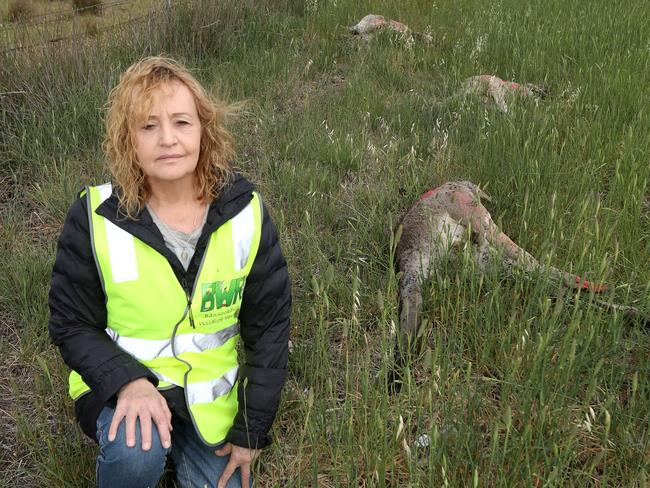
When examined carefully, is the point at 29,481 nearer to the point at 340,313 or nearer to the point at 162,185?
the point at 162,185

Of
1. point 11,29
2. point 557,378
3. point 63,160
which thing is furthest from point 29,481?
point 11,29

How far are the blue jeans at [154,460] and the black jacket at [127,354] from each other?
0.33ft

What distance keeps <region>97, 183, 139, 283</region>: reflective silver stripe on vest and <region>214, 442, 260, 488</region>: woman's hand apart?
0.62 m

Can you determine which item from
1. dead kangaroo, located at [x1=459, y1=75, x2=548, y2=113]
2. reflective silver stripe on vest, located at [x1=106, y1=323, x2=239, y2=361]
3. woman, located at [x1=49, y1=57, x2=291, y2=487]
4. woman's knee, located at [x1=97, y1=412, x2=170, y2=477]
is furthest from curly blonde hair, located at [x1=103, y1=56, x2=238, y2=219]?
dead kangaroo, located at [x1=459, y1=75, x2=548, y2=113]

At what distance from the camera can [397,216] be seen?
3334 millimetres

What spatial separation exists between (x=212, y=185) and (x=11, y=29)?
13.1 feet

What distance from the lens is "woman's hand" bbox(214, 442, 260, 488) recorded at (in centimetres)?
192

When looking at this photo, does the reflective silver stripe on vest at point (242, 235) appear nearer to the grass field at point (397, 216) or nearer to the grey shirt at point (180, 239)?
the grey shirt at point (180, 239)

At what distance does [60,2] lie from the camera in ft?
38.5

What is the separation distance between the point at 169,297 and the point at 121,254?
0.62ft

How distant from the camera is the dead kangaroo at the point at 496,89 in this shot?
14.6ft

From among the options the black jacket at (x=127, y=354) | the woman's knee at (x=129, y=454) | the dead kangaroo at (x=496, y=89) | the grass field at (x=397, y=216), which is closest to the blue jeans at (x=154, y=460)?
the woman's knee at (x=129, y=454)

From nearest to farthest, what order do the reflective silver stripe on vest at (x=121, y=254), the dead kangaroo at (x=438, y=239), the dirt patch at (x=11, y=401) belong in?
the reflective silver stripe on vest at (x=121, y=254), the dirt patch at (x=11, y=401), the dead kangaroo at (x=438, y=239)

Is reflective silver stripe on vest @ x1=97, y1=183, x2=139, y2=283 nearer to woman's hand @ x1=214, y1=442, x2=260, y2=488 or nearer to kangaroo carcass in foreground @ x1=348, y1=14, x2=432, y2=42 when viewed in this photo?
woman's hand @ x1=214, y1=442, x2=260, y2=488
